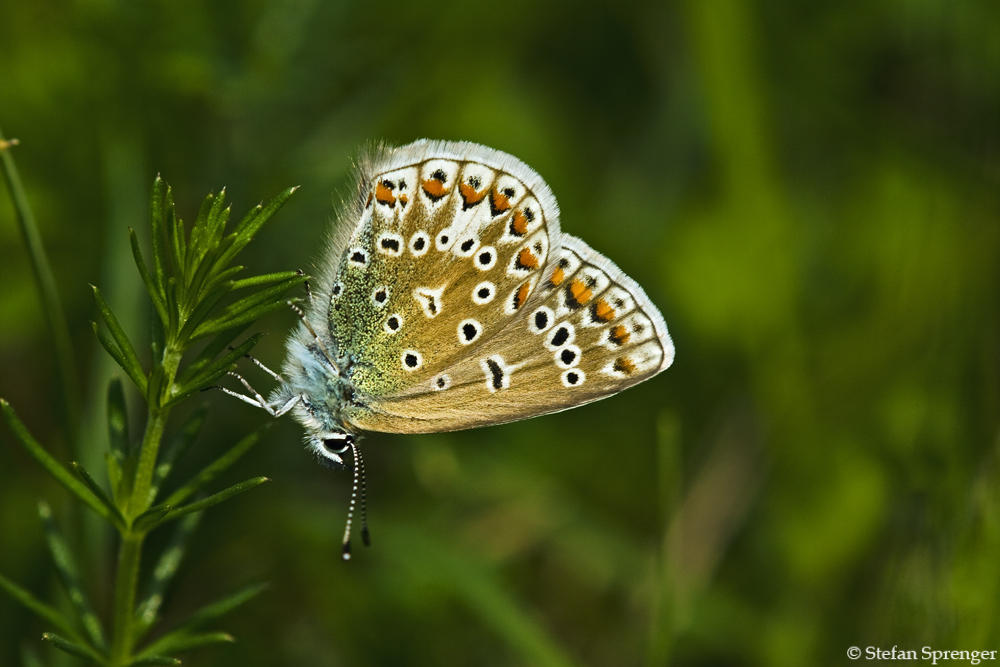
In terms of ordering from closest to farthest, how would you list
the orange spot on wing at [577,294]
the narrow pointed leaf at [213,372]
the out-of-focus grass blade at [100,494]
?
the out-of-focus grass blade at [100,494]
the narrow pointed leaf at [213,372]
the orange spot on wing at [577,294]

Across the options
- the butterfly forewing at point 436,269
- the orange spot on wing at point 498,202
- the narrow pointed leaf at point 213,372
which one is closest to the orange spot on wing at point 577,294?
the butterfly forewing at point 436,269

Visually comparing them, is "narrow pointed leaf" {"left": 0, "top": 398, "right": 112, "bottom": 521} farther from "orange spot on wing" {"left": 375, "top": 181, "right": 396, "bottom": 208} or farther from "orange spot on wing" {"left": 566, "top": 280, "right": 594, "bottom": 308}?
"orange spot on wing" {"left": 566, "top": 280, "right": 594, "bottom": 308}

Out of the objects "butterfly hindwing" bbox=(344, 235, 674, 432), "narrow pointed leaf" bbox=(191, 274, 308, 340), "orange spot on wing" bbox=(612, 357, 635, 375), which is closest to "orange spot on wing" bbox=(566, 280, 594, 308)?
"butterfly hindwing" bbox=(344, 235, 674, 432)

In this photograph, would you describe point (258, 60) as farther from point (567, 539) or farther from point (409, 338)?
point (567, 539)

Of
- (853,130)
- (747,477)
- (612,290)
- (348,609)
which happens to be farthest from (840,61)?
(348,609)

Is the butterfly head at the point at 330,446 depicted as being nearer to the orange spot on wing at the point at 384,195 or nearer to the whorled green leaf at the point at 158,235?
the orange spot on wing at the point at 384,195

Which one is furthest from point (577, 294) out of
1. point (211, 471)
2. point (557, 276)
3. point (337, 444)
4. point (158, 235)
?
point (158, 235)

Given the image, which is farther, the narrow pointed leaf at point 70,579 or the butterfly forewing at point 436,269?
the butterfly forewing at point 436,269
